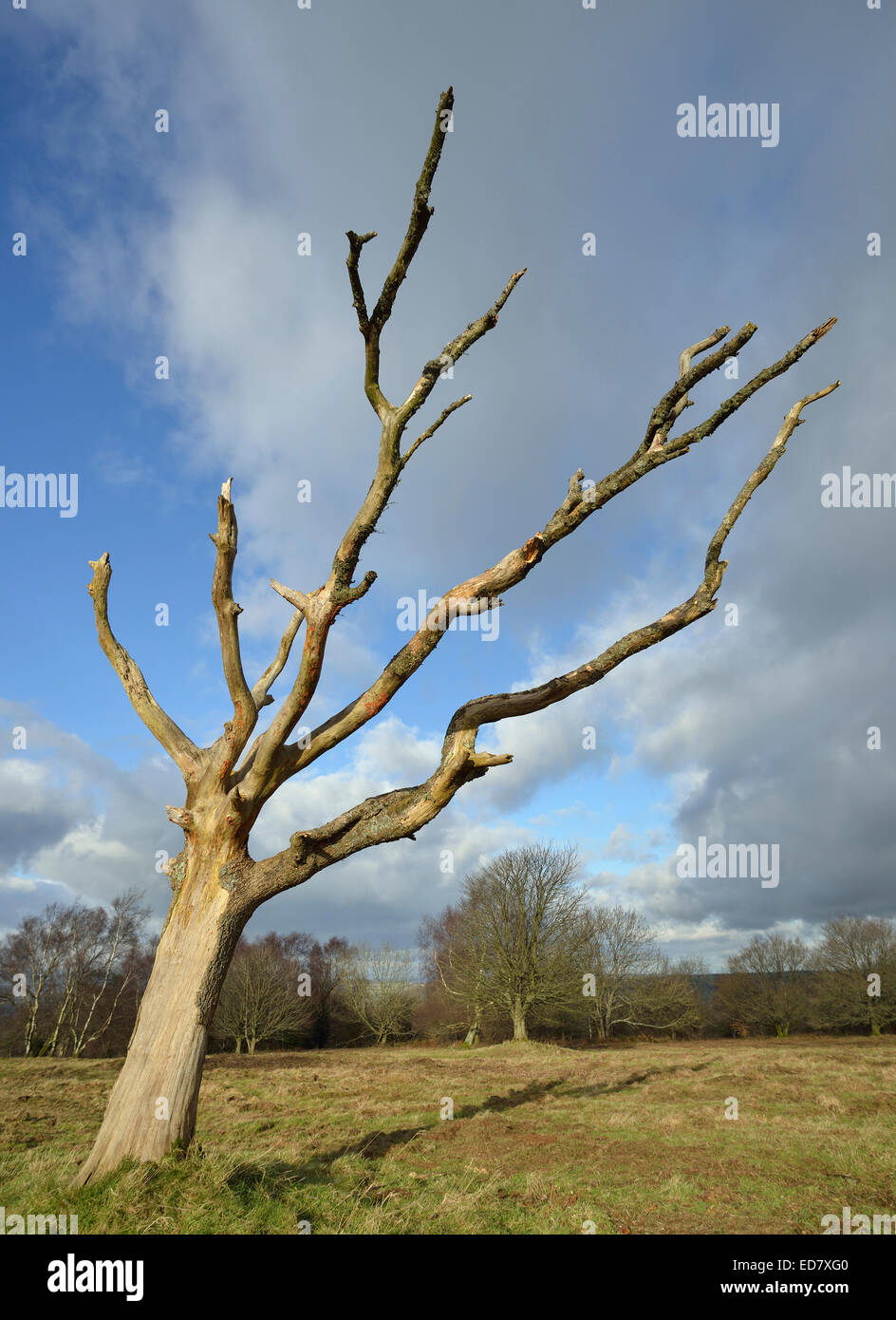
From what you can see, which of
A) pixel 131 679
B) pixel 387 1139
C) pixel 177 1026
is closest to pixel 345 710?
pixel 131 679

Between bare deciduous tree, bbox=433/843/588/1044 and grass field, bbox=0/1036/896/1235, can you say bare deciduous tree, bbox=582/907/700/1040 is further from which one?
grass field, bbox=0/1036/896/1235

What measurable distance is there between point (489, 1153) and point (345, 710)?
6387 millimetres

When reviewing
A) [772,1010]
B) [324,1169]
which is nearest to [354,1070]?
[324,1169]

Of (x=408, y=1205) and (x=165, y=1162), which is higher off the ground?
(x=165, y=1162)

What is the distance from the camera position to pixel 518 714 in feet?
21.2

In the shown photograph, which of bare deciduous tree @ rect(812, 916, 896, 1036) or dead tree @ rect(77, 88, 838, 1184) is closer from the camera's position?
dead tree @ rect(77, 88, 838, 1184)

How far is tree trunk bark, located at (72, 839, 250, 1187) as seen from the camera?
5.17m

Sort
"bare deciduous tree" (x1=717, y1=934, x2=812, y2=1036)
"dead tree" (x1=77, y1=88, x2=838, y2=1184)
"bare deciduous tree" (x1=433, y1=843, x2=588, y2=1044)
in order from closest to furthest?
1. "dead tree" (x1=77, y1=88, x2=838, y2=1184)
2. "bare deciduous tree" (x1=433, y1=843, x2=588, y2=1044)
3. "bare deciduous tree" (x1=717, y1=934, x2=812, y2=1036)

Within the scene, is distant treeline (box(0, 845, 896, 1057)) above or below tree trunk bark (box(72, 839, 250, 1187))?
below

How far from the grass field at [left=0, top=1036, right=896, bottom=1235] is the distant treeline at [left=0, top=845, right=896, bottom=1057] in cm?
1501

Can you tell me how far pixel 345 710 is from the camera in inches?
260

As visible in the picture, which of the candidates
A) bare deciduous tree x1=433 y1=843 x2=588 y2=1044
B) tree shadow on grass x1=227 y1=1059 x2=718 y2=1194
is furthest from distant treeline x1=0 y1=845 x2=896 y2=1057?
tree shadow on grass x1=227 y1=1059 x2=718 y2=1194
